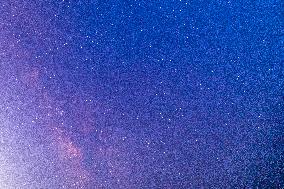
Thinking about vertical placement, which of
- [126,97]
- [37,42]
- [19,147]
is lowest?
[19,147]

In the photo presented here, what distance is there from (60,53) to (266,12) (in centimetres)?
63

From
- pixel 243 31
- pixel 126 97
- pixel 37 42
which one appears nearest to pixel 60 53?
pixel 37 42

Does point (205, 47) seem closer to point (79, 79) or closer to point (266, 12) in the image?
point (266, 12)

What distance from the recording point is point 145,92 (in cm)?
103

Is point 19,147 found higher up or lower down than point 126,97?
lower down

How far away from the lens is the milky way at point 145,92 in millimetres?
1008

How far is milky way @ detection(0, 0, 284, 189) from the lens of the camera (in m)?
1.01

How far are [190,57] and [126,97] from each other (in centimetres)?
23

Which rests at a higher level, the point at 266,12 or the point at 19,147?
the point at 266,12

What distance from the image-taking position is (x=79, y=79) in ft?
3.41

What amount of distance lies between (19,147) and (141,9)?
58 cm

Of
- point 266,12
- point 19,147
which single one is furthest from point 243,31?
point 19,147

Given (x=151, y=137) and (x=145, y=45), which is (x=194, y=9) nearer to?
(x=145, y=45)

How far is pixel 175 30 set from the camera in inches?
39.8
